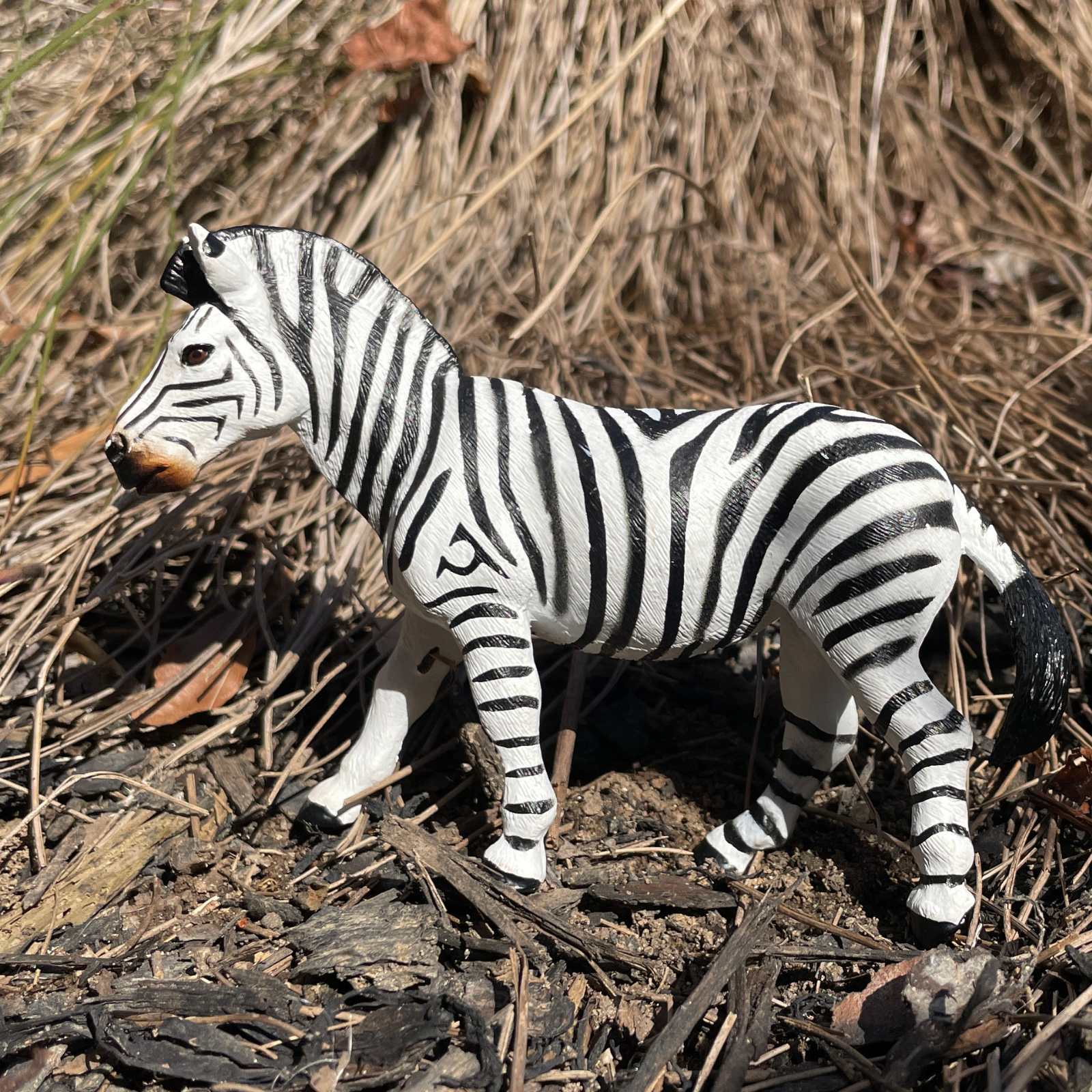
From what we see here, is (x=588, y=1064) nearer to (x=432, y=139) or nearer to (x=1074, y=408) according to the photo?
(x=1074, y=408)

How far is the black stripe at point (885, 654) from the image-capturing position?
5.83 ft

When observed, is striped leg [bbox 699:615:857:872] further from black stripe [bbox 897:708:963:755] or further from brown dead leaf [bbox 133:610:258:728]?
brown dead leaf [bbox 133:610:258:728]

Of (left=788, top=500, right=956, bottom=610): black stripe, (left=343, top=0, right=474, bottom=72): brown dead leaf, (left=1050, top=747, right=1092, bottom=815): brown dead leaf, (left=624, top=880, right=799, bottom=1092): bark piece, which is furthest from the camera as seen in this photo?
(left=343, top=0, right=474, bottom=72): brown dead leaf

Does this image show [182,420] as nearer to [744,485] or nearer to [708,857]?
[744,485]

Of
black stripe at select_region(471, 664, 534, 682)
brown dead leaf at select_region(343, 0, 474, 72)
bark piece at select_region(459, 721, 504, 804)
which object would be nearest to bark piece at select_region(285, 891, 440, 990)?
bark piece at select_region(459, 721, 504, 804)

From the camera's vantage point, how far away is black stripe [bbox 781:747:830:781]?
6.77 ft

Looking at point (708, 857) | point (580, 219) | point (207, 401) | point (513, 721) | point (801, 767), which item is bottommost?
point (708, 857)

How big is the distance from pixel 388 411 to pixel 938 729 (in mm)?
1170

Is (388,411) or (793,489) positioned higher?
(388,411)

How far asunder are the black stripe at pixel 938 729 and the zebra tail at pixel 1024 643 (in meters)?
0.13

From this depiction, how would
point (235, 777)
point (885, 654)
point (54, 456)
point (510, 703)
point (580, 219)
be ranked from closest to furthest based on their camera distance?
1. point (885, 654)
2. point (510, 703)
3. point (235, 777)
4. point (54, 456)
5. point (580, 219)

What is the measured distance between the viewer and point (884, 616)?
1.76 metres

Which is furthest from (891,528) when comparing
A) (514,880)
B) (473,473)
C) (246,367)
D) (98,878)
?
(98,878)

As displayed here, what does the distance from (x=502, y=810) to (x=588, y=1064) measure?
0.49m
